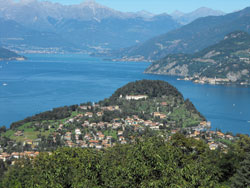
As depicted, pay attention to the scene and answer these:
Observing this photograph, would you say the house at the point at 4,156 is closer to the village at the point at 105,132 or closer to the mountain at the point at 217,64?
the village at the point at 105,132

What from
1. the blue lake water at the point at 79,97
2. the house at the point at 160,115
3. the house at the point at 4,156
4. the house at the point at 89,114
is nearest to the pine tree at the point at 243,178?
the house at the point at 4,156

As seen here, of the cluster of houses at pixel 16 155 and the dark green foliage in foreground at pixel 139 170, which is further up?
the dark green foliage in foreground at pixel 139 170

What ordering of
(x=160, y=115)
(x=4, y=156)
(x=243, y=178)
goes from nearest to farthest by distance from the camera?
(x=243, y=178), (x=4, y=156), (x=160, y=115)

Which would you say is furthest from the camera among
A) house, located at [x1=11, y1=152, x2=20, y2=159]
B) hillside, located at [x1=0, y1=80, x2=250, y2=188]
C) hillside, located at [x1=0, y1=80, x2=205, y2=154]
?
hillside, located at [x1=0, y1=80, x2=205, y2=154]

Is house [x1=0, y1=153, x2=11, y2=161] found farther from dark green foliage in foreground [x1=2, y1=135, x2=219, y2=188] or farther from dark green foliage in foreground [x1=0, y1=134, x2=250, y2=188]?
dark green foliage in foreground [x1=2, y1=135, x2=219, y2=188]

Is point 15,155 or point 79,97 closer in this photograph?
point 15,155

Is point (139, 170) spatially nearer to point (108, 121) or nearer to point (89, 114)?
point (108, 121)

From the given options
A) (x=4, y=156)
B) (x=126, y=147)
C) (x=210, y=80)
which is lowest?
(x=4, y=156)

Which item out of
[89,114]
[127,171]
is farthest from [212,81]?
[127,171]

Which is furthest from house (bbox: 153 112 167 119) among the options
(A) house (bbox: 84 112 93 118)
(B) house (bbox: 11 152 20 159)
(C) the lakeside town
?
(C) the lakeside town
